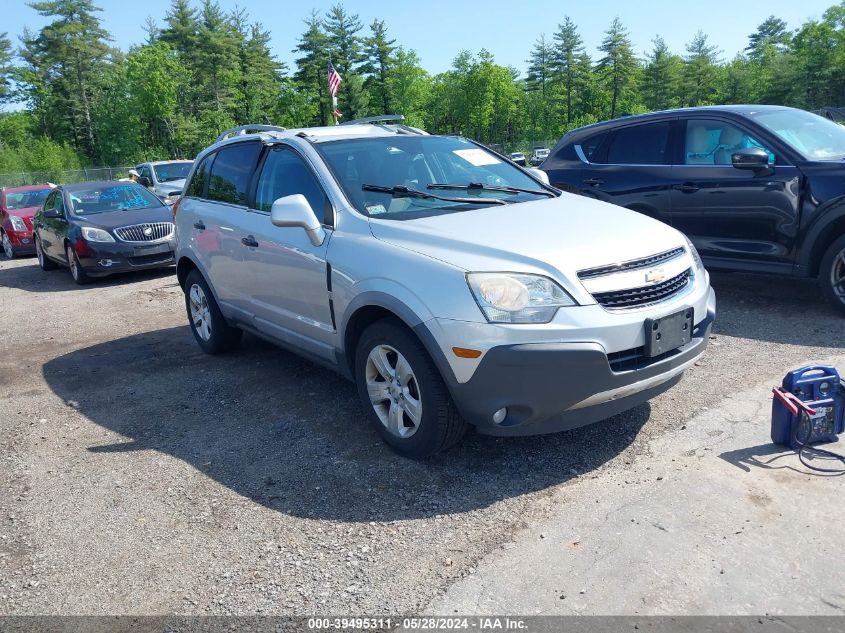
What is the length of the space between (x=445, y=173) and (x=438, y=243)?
1188 mm

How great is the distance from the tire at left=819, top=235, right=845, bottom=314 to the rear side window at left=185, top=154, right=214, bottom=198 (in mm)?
5306

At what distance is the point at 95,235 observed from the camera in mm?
11039

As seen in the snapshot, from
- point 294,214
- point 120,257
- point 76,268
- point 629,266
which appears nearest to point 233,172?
point 294,214

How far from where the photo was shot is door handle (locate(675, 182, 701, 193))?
22.5 feet

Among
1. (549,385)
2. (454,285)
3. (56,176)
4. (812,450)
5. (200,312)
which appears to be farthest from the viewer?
(56,176)

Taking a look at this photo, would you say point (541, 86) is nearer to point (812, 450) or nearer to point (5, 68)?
point (5, 68)

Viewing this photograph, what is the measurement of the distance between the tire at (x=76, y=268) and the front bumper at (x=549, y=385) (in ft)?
31.0

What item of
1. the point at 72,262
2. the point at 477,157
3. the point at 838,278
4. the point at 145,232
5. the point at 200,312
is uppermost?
the point at 477,157

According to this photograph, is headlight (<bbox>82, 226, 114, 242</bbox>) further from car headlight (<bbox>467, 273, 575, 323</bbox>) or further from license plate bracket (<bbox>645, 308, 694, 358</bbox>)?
license plate bracket (<bbox>645, 308, 694, 358</bbox>)

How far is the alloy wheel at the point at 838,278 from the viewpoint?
5.96 meters

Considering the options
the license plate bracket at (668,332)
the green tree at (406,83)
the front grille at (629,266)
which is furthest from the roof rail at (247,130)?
the green tree at (406,83)

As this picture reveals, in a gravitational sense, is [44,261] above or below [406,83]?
below

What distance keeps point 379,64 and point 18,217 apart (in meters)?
55.8

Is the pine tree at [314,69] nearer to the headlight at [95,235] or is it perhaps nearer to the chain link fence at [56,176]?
the chain link fence at [56,176]
